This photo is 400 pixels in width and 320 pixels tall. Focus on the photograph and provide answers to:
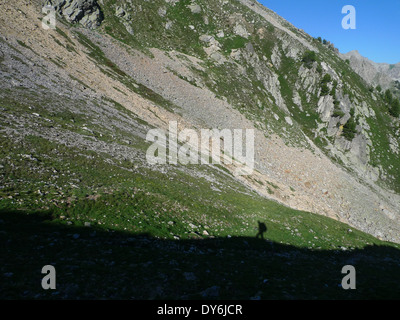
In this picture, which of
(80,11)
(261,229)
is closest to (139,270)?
(261,229)

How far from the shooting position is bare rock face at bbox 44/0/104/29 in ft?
210

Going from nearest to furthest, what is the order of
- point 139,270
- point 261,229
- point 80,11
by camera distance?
point 139,270 → point 261,229 → point 80,11

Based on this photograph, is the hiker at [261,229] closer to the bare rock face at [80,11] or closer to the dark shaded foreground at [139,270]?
the dark shaded foreground at [139,270]

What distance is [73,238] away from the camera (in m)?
13.1

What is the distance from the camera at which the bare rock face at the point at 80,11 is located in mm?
63869

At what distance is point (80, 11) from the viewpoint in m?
66.2

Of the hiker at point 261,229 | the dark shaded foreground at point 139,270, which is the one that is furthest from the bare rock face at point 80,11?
the hiker at point 261,229

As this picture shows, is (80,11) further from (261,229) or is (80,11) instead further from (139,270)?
(139,270)

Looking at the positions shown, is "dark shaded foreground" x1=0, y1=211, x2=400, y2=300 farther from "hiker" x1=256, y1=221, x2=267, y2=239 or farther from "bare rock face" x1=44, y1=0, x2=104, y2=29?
"bare rock face" x1=44, y1=0, x2=104, y2=29

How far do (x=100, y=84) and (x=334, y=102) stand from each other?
8772cm

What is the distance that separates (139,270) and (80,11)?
80.8 meters

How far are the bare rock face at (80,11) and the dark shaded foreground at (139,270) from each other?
7361 cm

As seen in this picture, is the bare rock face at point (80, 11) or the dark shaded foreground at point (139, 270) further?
the bare rock face at point (80, 11)

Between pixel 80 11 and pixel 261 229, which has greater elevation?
pixel 80 11
